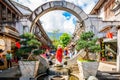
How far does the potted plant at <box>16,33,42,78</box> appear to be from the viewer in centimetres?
962

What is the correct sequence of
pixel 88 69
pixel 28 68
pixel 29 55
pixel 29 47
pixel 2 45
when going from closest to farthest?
pixel 88 69
pixel 28 68
pixel 29 55
pixel 29 47
pixel 2 45

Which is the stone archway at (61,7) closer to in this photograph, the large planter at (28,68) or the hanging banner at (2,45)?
the hanging banner at (2,45)

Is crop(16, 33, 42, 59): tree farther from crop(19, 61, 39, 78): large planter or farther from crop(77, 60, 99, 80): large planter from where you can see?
crop(77, 60, 99, 80): large planter

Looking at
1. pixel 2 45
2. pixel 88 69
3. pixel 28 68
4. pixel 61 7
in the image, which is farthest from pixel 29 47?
pixel 61 7

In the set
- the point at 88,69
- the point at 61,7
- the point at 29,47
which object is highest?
the point at 61,7

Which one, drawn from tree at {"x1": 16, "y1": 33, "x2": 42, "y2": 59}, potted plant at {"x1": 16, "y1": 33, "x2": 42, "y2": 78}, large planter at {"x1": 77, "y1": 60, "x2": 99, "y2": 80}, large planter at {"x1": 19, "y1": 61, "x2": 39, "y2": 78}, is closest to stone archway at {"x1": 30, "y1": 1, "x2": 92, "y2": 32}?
tree at {"x1": 16, "y1": 33, "x2": 42, "y2": 59}

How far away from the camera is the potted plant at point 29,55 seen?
962cm

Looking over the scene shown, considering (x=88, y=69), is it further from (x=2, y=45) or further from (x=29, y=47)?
(x=2, y=45)

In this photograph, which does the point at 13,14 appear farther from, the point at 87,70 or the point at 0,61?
the point at 87,70

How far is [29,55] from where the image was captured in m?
10.3

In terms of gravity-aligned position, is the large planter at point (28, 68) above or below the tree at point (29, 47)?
below

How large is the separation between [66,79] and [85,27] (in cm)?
626

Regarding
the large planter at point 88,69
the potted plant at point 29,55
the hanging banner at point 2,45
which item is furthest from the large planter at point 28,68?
the hanging banner at point 2,45

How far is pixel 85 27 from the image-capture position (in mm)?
15656
